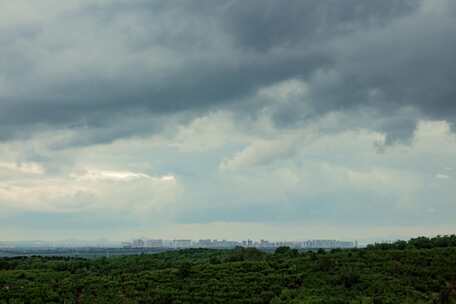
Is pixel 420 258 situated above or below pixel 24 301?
above

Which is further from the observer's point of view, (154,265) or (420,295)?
(154,265)

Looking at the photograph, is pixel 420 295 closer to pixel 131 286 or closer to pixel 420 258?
pixel 420 258

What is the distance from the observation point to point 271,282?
50.6 m

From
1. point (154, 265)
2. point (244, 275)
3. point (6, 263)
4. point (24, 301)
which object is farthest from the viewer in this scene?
point (6, 263)

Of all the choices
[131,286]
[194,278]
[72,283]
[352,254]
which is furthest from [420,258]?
[72,283]

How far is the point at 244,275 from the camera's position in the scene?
5309 cm

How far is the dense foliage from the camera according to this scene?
46.5 metres

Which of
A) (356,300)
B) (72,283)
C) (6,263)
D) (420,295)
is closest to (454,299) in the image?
(420,295)

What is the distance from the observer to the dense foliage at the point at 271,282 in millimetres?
46531

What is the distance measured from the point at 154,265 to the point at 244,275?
15977 mm

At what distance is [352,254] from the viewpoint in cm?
5931

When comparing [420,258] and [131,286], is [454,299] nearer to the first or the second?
[420,258]

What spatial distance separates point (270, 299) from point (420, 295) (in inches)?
461

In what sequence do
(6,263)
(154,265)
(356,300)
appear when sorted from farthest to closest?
(6,263) → (154,265) → (356,300)
